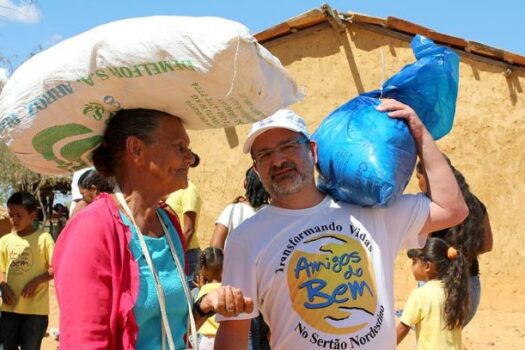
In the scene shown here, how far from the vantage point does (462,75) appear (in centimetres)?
962

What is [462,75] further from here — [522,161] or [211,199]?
[211,199]

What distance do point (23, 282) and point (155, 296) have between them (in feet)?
15.3

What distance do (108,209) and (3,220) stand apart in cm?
687

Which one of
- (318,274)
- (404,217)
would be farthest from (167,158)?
(404,217)

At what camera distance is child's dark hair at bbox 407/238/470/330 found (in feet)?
13.8

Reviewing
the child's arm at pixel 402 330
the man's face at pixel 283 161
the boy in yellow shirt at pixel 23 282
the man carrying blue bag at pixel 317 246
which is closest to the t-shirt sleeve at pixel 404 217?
the man carrying blue bag at pixel 317 246

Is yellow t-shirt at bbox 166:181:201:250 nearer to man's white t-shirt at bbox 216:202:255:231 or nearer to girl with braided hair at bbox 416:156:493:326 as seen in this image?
man's white t-shirt at bbox 216:202:255:231

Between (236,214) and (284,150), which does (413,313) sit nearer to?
(236,214)

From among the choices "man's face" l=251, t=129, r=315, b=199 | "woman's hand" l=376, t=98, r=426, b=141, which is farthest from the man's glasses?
"woman's hand" l=376, t=98, r=426, b=141

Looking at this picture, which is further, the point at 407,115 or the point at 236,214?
the point at 236,214

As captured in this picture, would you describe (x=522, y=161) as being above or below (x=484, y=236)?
above

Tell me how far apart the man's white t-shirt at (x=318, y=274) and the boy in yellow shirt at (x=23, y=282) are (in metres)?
4.17

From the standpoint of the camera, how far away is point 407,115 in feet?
8.57

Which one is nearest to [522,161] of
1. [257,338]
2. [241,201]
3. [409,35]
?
[409,35]
